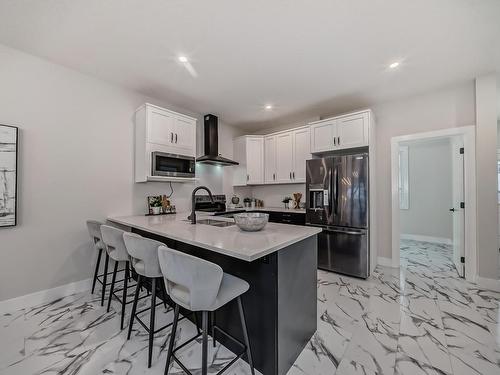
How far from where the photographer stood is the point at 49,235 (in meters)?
2.44

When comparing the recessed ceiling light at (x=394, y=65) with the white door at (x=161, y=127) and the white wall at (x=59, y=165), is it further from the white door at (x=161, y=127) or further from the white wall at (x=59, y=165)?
the white wall at (x=59, y=165)

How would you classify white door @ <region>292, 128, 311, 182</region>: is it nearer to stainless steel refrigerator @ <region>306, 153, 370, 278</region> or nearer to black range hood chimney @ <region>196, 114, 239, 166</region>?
stainless steel refrigerator @ <region>306, 153, 370, 278</region>

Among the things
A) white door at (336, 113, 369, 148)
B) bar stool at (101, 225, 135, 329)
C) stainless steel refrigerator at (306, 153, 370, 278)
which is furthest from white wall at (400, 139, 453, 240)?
bar stool at (101, 225, 135, 329)

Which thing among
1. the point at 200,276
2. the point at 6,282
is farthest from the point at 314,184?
the point at 6,282

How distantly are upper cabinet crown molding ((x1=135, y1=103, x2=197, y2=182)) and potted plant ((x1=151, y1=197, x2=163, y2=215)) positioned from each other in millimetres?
406

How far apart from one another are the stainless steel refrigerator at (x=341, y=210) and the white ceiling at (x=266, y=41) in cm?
113

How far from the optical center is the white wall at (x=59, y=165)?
226cm

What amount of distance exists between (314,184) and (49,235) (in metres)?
3.49

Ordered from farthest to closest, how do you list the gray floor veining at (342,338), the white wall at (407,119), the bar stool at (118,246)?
the white wall at (407,119)
the bar stool at (118,246)
the gray floor veining at (342,338)

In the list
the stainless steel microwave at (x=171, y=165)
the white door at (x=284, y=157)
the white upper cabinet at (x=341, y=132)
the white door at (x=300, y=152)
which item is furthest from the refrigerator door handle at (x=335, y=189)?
the stainless steel microwave at (x=171, y=165)

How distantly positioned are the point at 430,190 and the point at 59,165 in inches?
271

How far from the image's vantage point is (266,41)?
2.13 meters

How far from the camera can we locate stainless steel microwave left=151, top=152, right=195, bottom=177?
2.95 m

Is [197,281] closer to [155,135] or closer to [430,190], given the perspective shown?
[155,135]
